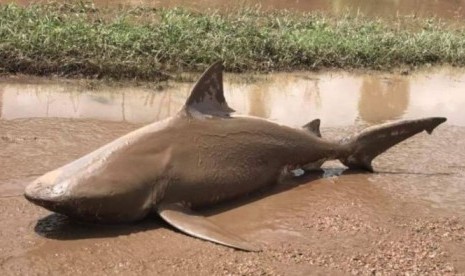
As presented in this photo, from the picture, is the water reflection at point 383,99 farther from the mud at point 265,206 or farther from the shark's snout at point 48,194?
the shark's snout at point 48,194

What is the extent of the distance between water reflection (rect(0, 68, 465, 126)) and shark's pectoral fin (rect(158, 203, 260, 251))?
9.58 feet

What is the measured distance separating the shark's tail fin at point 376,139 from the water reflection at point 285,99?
175 centimetres

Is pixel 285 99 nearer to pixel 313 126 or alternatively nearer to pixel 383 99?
pixel 383 99

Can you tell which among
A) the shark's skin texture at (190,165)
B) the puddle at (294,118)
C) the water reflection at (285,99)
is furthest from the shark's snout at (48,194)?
the water reflection at (285,99)

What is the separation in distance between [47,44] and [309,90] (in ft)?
12.3

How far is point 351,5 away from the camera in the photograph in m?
19.1

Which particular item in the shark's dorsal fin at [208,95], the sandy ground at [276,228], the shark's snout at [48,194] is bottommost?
the sandy ground at [276,228]

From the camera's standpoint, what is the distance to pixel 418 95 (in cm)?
1050

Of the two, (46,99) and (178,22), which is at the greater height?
(178,22)

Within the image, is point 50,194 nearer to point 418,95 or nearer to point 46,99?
point 46,99

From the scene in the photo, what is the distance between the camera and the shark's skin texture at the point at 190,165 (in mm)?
4785

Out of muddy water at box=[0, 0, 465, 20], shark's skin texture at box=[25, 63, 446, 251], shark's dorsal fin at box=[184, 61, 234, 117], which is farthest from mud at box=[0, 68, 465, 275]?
muddy water at box=[0, 0, 465, 20]

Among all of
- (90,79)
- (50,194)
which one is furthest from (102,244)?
(90,79)

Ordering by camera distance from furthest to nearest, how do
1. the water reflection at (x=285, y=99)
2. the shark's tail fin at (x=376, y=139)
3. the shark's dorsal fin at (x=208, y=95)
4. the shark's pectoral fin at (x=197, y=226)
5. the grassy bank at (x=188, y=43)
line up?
the grassy bank at (x=188, y=43) < the water reflection at (x=285, y=99) < the shark's tail fin at (x=376, y=139) < the shark's dorsal fin at (x=208, y=95) < the shark's pectoral fin at (x=197, y=226)
